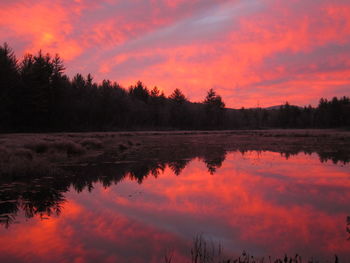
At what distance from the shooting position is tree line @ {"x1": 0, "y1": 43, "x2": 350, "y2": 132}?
49688mm

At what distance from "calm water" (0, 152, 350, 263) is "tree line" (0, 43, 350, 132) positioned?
40.1m

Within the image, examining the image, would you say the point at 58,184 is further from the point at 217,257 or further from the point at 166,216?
the point at 217,257

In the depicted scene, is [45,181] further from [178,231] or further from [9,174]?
[178,231]

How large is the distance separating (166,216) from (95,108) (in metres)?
65.7

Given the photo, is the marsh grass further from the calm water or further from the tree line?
the tree line

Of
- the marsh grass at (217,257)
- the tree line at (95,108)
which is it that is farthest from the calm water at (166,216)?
the tree line at (95,108)

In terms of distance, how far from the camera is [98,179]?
14.4m

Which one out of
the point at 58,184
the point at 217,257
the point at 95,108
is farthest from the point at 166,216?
the point at 95,108

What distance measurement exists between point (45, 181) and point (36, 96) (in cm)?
4322

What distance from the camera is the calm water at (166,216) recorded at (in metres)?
6.58

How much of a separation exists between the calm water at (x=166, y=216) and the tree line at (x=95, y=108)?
40.1 meters

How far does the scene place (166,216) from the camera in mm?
8977

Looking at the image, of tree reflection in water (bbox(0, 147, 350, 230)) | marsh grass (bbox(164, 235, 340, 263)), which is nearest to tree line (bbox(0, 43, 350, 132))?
tree reflection in water (bbox(0, 147, 350, 230))

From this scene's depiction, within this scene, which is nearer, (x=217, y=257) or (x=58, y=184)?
(x=217, y=257)
